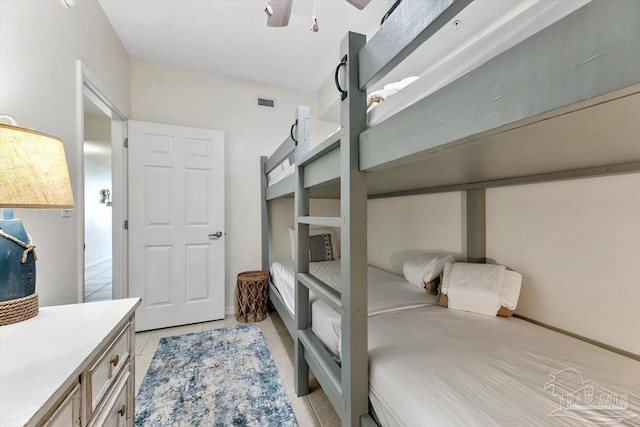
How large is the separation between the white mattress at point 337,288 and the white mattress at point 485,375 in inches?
8.6

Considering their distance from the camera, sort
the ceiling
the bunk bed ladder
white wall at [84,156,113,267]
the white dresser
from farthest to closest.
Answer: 1. white wall at [84,156,113,267]
2. the ceiling
3. the bunk bed ladder
4. the white dresser

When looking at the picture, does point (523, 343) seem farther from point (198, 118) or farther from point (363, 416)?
point (198, 118)

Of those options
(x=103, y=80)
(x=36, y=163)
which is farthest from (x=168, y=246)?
(x=36, y=163)

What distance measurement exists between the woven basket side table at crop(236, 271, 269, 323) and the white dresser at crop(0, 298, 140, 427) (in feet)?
5.35

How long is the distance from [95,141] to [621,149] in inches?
236

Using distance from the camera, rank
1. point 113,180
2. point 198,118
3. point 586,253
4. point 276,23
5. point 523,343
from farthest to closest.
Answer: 1. point 198,118
2. point 113,180
3. point 276,23
4. point 586,253
5. point 523,343

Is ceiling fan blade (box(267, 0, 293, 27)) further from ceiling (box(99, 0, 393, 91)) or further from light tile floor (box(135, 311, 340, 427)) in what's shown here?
light tile floor (box(135, 311, 340, 427))

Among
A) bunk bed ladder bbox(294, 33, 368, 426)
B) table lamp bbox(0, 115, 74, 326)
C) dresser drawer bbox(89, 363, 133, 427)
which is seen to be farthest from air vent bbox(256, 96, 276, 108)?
dresser drawer bbox(89, 363, 133, 427)

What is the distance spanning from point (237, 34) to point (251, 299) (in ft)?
8.27

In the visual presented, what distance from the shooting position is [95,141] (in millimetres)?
4406

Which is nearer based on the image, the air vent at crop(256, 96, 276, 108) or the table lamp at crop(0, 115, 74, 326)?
the table lamp at crop(0, 115, 74, 326)

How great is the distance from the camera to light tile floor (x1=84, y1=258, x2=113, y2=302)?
3359 mm

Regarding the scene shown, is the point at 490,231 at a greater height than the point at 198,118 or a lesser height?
lesser

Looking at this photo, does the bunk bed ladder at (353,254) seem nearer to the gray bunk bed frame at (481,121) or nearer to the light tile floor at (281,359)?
the gray bunk bed frame at (481,121)
